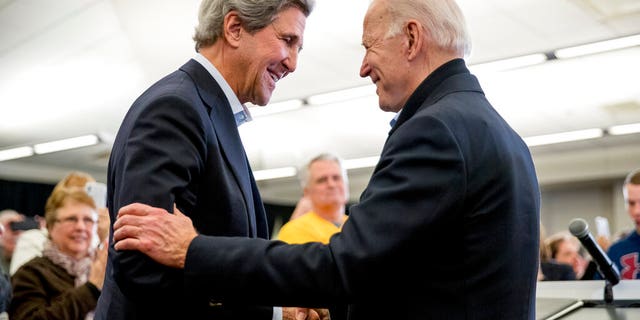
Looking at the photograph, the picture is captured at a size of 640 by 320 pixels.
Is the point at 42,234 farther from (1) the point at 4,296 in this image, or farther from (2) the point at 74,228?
(1) the point at 4,296

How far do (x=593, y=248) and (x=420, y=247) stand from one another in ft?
3.47

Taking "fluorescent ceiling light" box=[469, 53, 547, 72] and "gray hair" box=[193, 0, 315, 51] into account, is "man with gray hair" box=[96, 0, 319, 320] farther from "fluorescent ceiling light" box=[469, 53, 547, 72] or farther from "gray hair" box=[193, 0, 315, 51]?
"fluorescent ceiling light" box=[469, 53, 547, 72]

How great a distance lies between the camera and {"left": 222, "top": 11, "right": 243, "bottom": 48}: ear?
1.65 meters

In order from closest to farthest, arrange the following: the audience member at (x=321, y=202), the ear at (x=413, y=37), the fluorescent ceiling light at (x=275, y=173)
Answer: the ear at (x=413, y=37), the audience member at (x=321, y=202), the fluorescent ceiling light at (x=275, y=173)

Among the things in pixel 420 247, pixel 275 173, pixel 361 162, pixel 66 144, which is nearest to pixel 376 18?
pixel 420 247

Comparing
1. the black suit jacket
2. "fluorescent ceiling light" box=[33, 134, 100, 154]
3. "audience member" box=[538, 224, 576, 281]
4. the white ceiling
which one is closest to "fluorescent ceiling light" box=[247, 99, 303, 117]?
the white ceiling

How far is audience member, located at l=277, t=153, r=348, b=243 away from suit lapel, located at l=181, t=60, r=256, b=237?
1.98 m

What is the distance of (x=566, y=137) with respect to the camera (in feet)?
37.4

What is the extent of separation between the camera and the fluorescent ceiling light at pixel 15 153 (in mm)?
11758

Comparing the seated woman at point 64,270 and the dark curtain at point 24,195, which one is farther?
the dark curtain at point 24,195

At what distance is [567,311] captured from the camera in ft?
6.93

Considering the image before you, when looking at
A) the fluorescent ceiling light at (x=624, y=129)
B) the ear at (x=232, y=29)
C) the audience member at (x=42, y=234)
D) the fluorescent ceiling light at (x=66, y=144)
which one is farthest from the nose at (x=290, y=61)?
the fluorescent ceiling light at (x=624, y=129)

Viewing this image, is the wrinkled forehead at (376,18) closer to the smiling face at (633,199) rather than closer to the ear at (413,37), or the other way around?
the ear at (413,37)

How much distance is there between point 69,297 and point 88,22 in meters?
4.20
